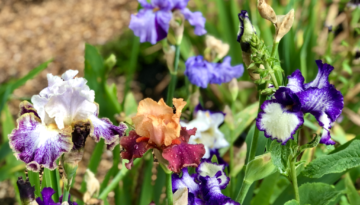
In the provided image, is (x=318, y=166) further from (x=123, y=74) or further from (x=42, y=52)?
(x=42, y=52)

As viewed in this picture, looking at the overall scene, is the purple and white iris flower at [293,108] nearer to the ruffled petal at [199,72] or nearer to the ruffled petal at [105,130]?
the ruffled petal at [105,130]

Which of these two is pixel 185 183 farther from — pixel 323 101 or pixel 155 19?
pixel 155 19

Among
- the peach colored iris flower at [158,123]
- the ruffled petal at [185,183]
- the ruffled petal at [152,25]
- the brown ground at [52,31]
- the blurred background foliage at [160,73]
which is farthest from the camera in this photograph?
the brown ground at [52,31]

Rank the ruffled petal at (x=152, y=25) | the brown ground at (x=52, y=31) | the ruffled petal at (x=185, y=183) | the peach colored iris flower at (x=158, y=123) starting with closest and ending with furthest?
the peach colored iris flower at (x=158, y=123), the ruffled petal at (x=185, y=183), the ruffled petal at (x=152, y=25), the brown ground at (x=52, y=31)

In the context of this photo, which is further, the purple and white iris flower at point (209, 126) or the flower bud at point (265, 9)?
the purple and white iris flower at point (209, 126)

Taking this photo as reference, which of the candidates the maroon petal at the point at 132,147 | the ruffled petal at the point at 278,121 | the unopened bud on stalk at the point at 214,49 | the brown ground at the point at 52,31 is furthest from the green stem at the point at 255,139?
the brown ground at the point at 52,31

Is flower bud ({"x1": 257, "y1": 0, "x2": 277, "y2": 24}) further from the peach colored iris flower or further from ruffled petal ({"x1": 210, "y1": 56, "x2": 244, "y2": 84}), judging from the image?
ruffled petal ({"x1": 210, "y1": 56, "x2": 244, "y2": 84})

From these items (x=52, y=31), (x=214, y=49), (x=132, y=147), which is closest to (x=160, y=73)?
(x=52, y=31)
